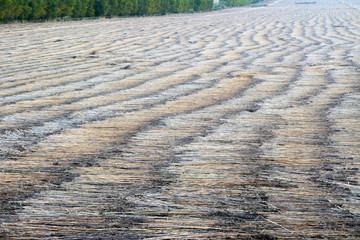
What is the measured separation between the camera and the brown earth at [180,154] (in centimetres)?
93

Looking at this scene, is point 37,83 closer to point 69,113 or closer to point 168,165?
point 69,113

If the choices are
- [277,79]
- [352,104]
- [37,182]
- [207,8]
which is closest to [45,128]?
[37,182]

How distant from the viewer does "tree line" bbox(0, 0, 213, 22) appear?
32.7 ft

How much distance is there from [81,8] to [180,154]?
461 inches

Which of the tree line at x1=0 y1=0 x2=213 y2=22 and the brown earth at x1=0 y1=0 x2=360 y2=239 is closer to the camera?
the brown earth at x1=0 y1=0 x2=360 y2=239

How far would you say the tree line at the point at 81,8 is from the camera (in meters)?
9.97

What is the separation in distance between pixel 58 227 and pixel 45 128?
66 centimetres

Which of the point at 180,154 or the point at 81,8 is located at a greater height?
the point at 81,8

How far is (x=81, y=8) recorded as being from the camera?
12344 mm

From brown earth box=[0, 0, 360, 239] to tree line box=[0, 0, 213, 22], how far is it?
316 inches

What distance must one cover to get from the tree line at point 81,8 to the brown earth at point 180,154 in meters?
8.03

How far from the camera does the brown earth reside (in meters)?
0.93

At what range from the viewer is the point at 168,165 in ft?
3.97

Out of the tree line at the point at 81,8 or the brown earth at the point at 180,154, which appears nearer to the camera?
the brown earth at the point at 180,154
